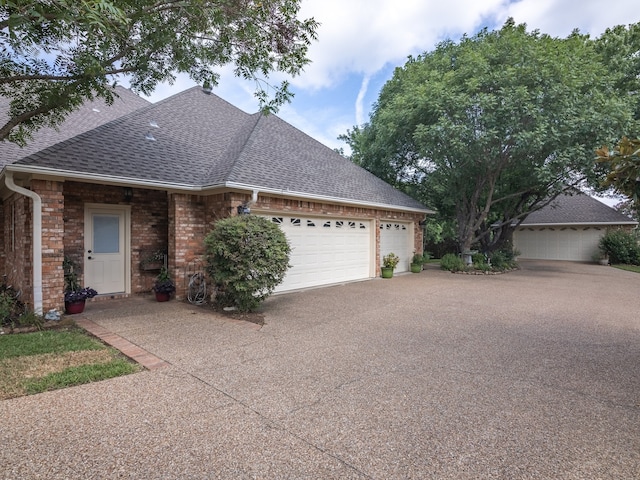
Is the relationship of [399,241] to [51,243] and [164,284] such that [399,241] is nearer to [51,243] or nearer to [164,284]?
[164,284]

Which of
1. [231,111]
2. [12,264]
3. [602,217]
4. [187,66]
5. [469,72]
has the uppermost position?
[469,72]

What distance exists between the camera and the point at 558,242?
21766 millimetres

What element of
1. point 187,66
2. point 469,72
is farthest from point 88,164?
point 469,72

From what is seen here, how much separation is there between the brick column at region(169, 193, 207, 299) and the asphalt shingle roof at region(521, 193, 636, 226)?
63.8ft

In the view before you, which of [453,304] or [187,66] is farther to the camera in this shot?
[453,304]

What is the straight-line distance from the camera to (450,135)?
1157 centimetres

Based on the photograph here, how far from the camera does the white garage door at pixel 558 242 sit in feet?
67.9

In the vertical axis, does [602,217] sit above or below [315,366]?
above

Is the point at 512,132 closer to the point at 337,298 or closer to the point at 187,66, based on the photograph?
the point at 337,298

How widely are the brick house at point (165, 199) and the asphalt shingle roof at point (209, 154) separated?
4 centimetres

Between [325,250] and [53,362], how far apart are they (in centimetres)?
716

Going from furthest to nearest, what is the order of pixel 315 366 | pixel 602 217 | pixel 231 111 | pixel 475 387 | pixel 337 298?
pixel 602 217 < pixel 231 111 < pixel 337 298 < pixel 315 366 < pixel 475 387

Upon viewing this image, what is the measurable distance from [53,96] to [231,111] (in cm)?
722

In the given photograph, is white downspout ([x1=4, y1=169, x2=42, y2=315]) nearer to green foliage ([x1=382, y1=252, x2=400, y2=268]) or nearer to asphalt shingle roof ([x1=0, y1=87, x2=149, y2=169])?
asphalt shingle roof ([x1=0, y1=87, x2=149, y2=169])
